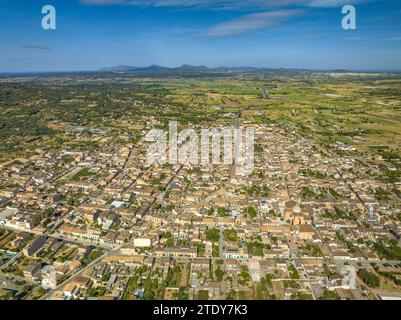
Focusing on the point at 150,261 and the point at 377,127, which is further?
the point at 377,127

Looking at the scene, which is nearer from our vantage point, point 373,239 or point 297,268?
point 297,268

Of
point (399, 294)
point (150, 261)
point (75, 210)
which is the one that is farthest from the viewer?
point (75, 210)

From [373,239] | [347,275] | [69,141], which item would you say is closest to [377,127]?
[373,239]

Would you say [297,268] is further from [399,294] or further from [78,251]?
[78,251]

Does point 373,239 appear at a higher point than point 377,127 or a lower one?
lower

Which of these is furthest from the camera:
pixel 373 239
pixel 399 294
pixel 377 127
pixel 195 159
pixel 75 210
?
pixel 377 127
